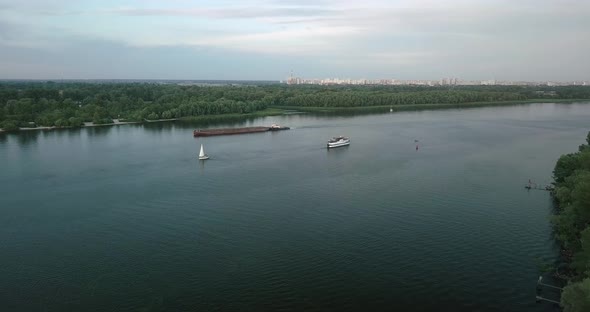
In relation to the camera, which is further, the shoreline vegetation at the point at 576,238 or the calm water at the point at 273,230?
the calm water at the point at 273,230

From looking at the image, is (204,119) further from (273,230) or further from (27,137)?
(273,230)

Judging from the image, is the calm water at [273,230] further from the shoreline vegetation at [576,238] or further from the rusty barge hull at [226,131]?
the rusty barge hull at [226,131]

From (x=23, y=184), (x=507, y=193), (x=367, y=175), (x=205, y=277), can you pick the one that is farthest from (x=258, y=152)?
(x=205, y=277)

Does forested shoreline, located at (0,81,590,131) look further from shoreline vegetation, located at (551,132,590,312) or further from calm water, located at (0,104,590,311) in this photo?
shoreline vegetation, located at (551,132,590,312)

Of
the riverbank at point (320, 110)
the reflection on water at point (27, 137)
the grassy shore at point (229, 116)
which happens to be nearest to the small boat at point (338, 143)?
the riverbank at point (320, 110)

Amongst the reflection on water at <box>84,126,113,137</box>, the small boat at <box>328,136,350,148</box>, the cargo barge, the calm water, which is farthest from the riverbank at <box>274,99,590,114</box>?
the calm water

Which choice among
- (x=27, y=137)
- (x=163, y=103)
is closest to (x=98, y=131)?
(x=27, y=137)

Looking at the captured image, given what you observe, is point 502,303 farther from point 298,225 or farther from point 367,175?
point 367,175
